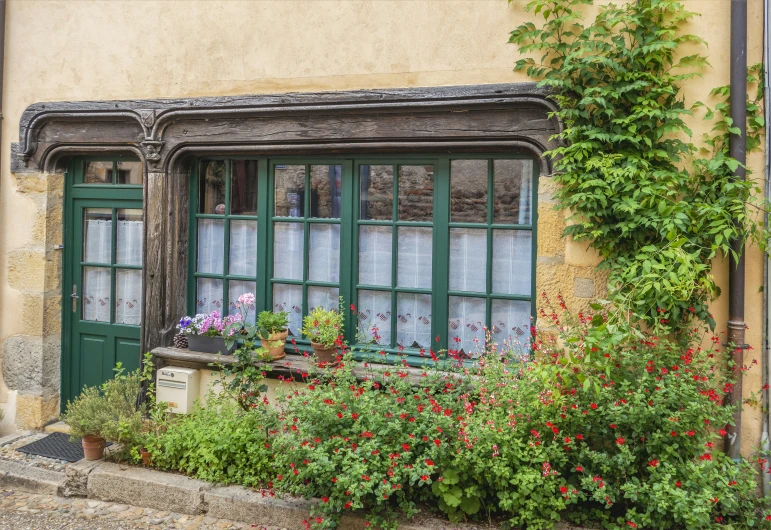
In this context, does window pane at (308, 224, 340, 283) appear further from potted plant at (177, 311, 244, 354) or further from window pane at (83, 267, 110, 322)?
window pane at (83, 267, 110, 322)

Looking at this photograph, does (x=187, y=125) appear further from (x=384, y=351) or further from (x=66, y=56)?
(x=384, y=351)

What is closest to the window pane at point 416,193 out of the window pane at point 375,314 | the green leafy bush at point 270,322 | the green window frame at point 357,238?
the green window frame at point 357,238

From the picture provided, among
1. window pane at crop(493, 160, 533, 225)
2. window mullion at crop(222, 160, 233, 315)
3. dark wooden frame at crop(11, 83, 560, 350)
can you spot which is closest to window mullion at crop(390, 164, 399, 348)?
dark wooden frame at crop(11, 83, 560, 350)

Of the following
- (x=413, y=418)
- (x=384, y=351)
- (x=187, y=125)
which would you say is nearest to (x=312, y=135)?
(x=187, y=125)

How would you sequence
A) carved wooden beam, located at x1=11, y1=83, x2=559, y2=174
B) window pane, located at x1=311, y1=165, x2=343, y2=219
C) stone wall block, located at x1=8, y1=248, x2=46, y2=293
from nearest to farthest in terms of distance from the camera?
carved wooden beam, located at x1=11, y1=83, x2=559, y2=174 < window pane, located at x1=311, y1=165, x2=343, y2=219 < stone wall block, located at x1=8, y1=248, x2=46, y2=293

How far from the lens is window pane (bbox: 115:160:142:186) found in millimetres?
5438

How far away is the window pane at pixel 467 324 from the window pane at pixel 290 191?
142cm

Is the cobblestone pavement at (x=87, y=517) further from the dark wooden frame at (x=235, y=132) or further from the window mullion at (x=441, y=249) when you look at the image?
the window mullion at (x=441, y=249)

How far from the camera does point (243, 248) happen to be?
5188mm

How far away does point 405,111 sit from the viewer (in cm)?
451

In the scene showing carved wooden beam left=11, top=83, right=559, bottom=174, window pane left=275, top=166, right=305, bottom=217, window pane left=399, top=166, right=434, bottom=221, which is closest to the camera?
carved wooden beam left=11, top=83, right=559, bottom=174

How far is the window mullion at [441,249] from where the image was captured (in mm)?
4609

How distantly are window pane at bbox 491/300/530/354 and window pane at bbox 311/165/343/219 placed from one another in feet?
4.66

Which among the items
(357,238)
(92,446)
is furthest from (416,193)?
(92,446)
